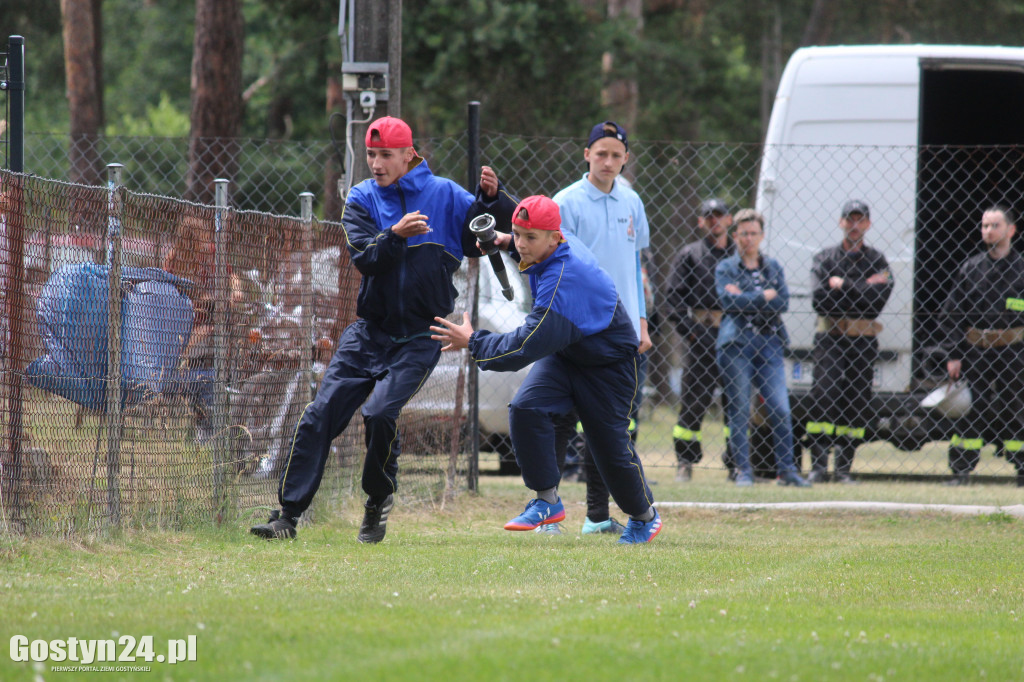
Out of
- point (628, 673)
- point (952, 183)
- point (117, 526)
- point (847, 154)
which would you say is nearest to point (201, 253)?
point (117, 526)

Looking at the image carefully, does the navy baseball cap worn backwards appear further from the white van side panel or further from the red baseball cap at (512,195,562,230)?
the white van side panel

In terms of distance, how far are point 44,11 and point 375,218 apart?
24912 millimetres

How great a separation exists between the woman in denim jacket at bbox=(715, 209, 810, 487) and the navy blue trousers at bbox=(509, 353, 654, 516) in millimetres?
3767

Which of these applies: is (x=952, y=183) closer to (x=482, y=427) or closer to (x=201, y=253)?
(x=482, y=427)

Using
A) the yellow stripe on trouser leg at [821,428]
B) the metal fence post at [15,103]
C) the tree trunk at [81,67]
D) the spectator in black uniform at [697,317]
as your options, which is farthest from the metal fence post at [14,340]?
the tree trunk at [81,67]

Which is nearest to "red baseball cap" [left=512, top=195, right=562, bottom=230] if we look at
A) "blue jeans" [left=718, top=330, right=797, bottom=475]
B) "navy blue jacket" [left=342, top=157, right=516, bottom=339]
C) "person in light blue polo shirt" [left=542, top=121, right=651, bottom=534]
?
"navy blue jacket" [left=342, top=157, right=516, bottom=339]

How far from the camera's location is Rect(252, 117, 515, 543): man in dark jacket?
586 cm

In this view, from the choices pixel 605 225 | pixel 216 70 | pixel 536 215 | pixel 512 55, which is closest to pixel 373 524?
pixel 536 215

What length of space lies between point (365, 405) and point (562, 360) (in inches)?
40.5

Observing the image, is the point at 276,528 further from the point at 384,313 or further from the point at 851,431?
the point at 851,431

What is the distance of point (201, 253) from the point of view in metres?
6.12

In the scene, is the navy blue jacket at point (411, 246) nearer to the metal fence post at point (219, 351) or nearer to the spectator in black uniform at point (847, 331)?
the metal fence post at point (219, 351)

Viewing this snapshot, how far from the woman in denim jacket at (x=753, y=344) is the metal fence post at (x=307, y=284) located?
13.2 ft

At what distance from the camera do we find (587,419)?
19.9ft
